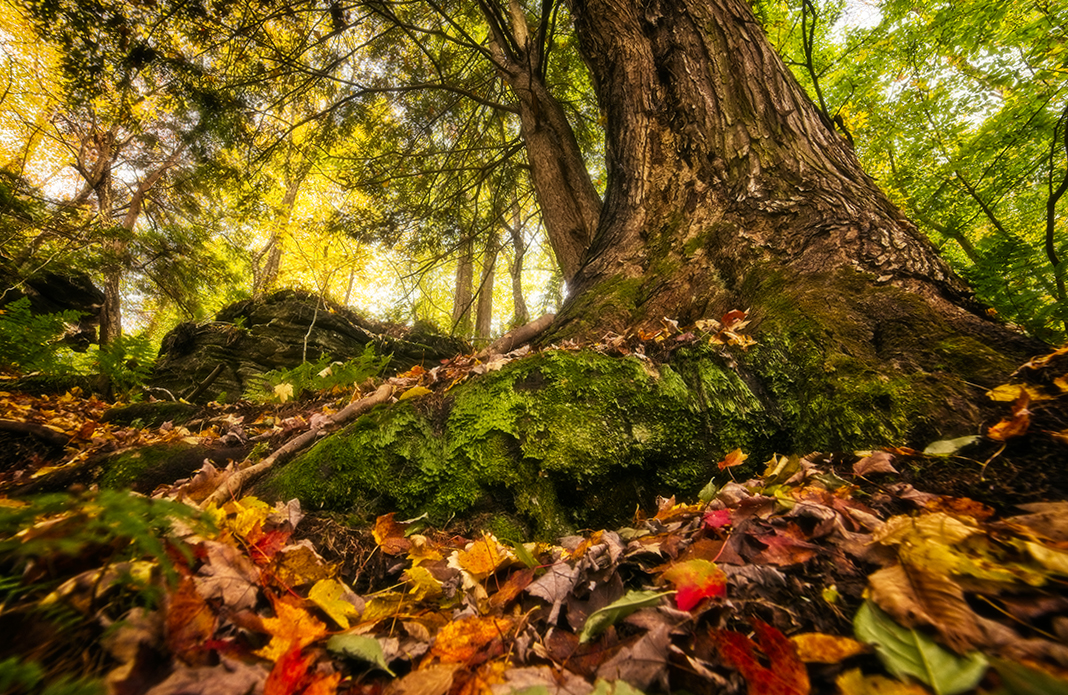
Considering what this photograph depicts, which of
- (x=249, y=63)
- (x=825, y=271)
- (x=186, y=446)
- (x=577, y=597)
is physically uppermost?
(x=249, y=63)

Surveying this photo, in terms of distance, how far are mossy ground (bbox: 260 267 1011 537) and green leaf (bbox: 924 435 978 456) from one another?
0.43 feet

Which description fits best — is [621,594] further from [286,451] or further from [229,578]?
[286,451]

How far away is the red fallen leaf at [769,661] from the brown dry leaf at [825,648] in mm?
16

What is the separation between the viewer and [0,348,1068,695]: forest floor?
586 mm

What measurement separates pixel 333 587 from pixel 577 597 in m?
0.58

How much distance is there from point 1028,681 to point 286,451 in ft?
7.16

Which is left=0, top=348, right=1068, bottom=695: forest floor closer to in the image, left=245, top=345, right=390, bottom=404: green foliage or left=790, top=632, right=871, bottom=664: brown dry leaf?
left=790, top=632, right=871, bottom=664: brown dry leaf

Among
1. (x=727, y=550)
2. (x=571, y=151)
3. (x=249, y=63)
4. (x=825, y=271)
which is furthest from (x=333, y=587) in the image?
(x=249, y=63)

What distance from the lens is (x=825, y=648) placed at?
64 centimetres

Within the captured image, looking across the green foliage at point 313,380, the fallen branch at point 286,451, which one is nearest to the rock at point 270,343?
the green foliage at point 313,380

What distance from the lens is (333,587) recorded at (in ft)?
3.17

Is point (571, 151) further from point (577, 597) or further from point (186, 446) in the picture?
point (577, 597)

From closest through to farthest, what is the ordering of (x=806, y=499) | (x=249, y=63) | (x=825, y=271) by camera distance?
1. (x=806, y=499)
2. (x=825, y=271)
3. (x=249, y=63)

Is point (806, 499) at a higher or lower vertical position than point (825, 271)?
lower
